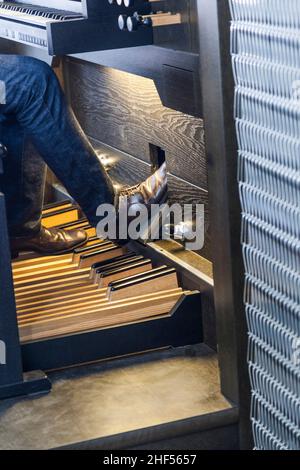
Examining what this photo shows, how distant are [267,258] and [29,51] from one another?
2172 mm

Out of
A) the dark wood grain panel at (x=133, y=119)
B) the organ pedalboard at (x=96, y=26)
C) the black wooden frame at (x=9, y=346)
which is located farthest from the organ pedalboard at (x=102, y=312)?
the organ pedalboard at (x=96, y=26)

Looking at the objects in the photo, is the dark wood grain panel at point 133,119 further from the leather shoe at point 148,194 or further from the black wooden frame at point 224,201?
the black wooden frame at point 224,201

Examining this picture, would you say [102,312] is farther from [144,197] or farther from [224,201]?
[224,201]

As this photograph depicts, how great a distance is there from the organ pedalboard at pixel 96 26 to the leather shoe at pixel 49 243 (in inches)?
29.0

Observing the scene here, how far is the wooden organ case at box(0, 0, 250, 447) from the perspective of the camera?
2.41m

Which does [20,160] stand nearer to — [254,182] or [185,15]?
[185,15]

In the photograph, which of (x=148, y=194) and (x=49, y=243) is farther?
(x=49, y=243)

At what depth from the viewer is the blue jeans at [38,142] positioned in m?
2.90

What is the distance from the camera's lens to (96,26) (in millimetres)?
2777

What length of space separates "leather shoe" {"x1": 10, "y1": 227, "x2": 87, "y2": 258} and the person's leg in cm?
4

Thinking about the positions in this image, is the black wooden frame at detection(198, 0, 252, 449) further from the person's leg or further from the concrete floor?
the person's leg

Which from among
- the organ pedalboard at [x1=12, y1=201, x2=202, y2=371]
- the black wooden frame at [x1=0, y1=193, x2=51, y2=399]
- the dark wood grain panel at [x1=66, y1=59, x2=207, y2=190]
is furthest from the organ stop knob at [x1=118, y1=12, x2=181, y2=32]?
the organ pedalboard at [x1=12, y1=201, x2=202, y2=371]

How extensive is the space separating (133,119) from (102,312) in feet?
2.76

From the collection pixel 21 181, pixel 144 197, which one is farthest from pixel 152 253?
pixel 21 181
